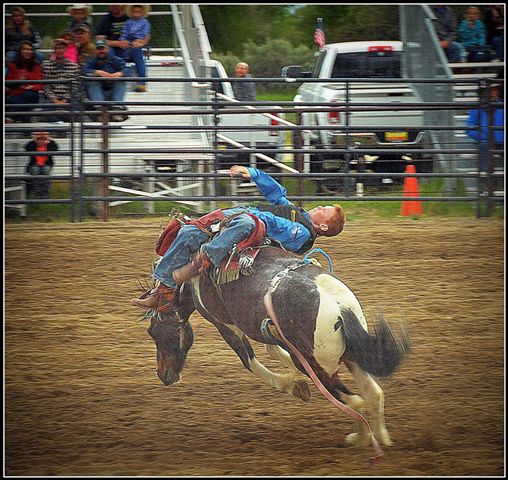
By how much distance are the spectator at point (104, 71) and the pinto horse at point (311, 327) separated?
206cm

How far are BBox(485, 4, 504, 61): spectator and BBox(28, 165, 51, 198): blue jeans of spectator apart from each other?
4.00 metres

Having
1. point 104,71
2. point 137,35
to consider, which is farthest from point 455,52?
point 104,71

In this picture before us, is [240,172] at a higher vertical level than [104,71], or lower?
lower

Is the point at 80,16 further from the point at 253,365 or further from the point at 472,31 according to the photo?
the point at 253,365

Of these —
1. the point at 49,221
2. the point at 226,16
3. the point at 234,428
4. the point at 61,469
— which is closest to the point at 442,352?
the point at 234,428

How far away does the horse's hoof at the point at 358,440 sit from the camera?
220 inches

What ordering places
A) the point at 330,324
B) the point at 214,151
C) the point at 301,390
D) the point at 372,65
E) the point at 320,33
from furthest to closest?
the point at 320,33
the point at 372,65
the point at 214,151
the point at 301,390
the point at 330,324

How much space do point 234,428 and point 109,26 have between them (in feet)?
12.3

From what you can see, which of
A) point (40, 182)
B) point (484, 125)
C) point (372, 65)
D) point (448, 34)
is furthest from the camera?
point (448, 34)

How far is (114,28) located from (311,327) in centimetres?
356

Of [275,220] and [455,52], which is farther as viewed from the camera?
[455,52]

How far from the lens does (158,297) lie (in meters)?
5.95

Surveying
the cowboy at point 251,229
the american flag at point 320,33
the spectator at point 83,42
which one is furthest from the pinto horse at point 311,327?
the american flag at point 320,33

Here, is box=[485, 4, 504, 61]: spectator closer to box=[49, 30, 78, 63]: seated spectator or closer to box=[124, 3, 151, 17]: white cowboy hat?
box=[124, 3, 151, 17]: white cowboy hat
